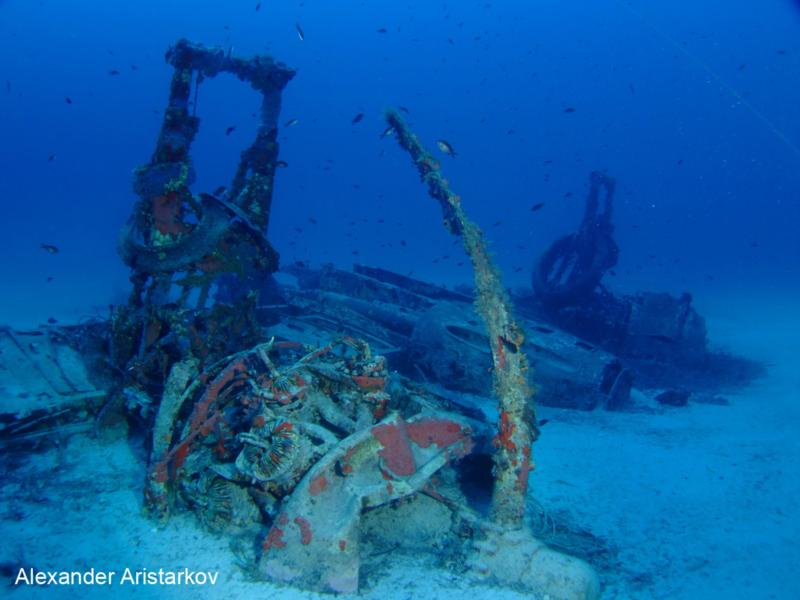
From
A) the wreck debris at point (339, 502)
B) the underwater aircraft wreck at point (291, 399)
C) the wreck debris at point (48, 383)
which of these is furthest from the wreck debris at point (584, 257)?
the wreck debris at point (48, 383)

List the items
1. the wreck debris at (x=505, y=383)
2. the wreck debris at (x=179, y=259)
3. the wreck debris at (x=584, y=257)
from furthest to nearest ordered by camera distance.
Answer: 1. the wreck debris at (x=584, y=257)
2. the wreck debris at (x=179, y=259)
3. the wreck debris at (x=505, y=383)

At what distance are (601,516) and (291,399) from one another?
3.71 meters

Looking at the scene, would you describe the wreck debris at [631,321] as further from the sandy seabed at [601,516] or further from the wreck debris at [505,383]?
the wreck debris at [505,383]

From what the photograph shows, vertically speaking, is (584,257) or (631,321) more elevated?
(584,257)

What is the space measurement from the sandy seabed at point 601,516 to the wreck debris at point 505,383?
71 centimetres

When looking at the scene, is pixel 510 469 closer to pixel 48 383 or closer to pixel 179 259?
pixel 179 259

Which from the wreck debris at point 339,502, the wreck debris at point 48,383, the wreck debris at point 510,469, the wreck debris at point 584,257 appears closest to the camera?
the wreck debris at point 339,502

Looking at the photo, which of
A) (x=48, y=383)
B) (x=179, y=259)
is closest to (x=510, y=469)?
(x=179, y=259)

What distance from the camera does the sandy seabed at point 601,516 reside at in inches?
145

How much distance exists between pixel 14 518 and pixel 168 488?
1.39m

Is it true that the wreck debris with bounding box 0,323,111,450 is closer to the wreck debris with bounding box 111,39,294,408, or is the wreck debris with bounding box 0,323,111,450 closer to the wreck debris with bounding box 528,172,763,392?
the wreck debris with bounding box 111,39,294,408

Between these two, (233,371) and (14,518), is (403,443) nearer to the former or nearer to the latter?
(233,371)

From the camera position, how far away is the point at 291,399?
4.15 meters

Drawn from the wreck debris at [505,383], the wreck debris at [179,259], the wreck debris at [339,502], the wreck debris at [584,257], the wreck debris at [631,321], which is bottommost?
the wreck debris at [339,502]
